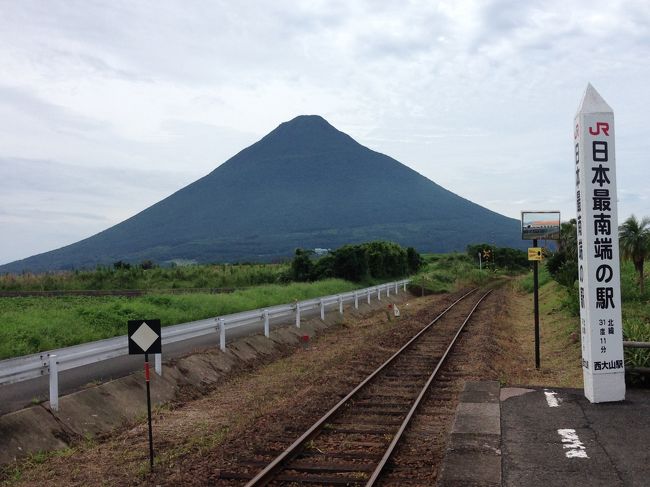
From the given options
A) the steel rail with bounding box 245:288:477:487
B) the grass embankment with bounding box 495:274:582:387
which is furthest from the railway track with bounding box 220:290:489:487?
the grass embankment with bounding box 495:274:582:387

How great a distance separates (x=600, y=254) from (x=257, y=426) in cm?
559

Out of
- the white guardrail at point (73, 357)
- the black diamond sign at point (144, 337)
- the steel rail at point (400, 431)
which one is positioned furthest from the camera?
the white guardrail at point (73, 357)

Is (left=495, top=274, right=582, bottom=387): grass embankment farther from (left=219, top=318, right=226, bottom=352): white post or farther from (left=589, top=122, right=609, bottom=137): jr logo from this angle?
(left=219, top=318, right=226, bottom=352): white post

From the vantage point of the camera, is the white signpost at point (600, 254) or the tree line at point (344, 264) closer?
the white signpost at point (600, 254)

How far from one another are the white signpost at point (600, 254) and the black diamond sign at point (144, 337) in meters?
6.16

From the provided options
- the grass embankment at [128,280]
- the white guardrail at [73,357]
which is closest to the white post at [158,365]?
the white guardrail at [73,357]

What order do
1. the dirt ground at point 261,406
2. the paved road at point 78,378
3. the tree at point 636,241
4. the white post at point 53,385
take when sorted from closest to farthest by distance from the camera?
the dirt ground at point 261,406 < the white post at point 53,385 < the paved road at point 78,378 < the tree at point 636,241

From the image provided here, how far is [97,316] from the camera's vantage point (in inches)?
704

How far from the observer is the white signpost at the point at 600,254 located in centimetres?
926

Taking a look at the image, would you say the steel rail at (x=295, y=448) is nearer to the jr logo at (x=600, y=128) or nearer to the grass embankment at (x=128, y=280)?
the jr logo at (x=600, y=128)

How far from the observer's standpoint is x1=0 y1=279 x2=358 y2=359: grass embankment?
1419 centimetres

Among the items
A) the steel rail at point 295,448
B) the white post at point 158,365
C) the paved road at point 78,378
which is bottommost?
the steel rail at point 295,448

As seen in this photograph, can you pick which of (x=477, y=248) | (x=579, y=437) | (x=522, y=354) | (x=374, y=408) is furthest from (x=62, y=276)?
(x=477, y=248)

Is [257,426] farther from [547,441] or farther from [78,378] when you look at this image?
[78,378]
